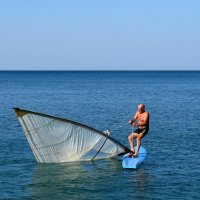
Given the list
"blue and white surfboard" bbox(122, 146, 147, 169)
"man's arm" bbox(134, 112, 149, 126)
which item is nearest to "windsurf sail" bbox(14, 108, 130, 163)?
"blue and white surfboard" bbox(122, 146, 147, 169)

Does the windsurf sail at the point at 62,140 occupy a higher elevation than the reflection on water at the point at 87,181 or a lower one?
higher

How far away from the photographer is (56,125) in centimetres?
2389

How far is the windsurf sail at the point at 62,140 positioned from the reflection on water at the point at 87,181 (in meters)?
0.50

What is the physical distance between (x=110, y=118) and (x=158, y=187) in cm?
2948

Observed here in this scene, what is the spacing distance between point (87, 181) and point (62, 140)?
318 centimetres

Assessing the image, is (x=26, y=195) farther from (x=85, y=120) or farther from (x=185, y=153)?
(x=85, y=120)

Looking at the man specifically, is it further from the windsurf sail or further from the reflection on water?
the reflection on water

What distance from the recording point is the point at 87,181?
22453mm

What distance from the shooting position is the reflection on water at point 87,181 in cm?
2048

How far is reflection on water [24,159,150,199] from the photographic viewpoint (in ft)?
67.2

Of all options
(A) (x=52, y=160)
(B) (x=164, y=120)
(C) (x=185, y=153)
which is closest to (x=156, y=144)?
(C) (x=185, y=153)

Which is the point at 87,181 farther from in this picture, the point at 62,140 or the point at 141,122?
the point at 141,122

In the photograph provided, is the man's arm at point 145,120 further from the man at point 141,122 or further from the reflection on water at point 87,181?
the reflection on water at point 87,181

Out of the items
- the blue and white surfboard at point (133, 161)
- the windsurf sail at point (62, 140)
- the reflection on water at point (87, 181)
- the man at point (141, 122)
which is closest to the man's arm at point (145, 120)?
the man at point (141, 122)
